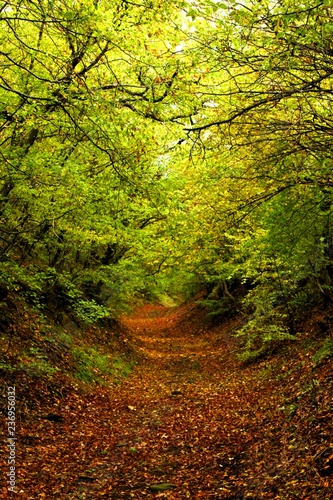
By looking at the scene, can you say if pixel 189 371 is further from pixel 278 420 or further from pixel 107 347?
pixel 278 420

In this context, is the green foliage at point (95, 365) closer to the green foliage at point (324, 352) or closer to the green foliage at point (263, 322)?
the green foliage at point (263, 322)

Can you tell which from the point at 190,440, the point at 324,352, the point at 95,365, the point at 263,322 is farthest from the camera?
the point at 263,322

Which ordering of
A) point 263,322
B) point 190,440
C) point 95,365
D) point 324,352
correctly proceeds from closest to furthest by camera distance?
1. point 190,440
2. point 324,352
3. point 95,365
4. point 263,322

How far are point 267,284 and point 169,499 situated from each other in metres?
9.73

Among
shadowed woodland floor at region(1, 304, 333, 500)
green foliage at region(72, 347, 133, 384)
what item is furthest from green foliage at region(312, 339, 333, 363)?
green foliage at region(72, 347, 133, 384)

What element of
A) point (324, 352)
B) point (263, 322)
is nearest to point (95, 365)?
point (263, 322)

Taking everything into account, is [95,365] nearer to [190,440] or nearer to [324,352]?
[190,440]

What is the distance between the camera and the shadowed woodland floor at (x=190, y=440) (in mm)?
6172

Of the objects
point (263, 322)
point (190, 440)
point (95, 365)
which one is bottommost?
point (190, 440)

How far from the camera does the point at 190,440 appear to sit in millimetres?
8734

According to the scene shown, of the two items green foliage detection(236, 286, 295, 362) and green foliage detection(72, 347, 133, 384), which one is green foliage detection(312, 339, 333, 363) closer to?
green foliage detection(236, 286, 295, 362)

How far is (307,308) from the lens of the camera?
1522 cm

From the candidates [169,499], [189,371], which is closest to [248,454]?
[169,499]

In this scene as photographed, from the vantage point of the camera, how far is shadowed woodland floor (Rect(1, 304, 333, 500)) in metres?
6.17
